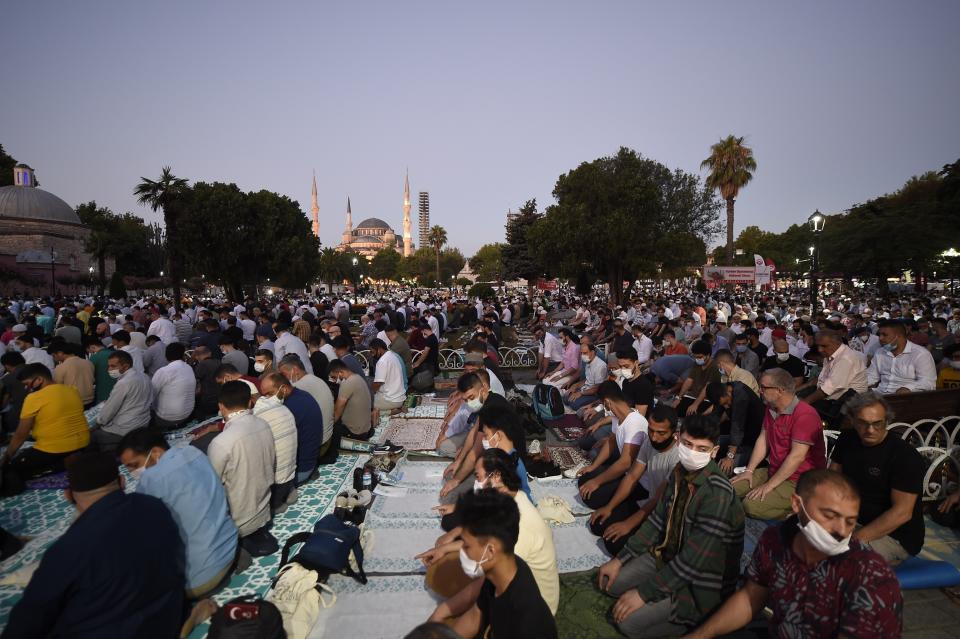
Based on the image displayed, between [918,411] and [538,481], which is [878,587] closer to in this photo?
[538,481]

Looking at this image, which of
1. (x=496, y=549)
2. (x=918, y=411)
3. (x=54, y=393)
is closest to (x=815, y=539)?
(x=496, y=549)

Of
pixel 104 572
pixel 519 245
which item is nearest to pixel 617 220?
pixel 519 245

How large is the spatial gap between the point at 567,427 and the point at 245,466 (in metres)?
5.07

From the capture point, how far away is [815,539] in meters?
2.42

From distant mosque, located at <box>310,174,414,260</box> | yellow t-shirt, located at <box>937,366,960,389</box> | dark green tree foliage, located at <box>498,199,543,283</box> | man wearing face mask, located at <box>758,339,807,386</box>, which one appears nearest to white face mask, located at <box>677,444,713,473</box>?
man wearing face mask, located at <box>758,339,807,386</box>

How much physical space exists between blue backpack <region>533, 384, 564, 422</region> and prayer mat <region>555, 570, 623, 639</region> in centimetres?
405

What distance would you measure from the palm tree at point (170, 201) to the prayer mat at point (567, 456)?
2732 cm

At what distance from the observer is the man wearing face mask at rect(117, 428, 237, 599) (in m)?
3.41

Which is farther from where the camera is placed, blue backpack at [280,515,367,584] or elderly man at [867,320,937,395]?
elderly man at [867,320,937,395]

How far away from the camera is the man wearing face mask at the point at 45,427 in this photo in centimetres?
534

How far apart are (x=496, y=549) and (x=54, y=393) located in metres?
5.61

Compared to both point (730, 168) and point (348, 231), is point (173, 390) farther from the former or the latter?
point (348, 231)

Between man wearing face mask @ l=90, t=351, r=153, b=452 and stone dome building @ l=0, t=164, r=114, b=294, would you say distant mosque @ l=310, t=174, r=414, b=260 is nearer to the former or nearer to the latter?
stone dome building @ l=0, t=164, r=114, b=294

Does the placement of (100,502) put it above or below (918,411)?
above
